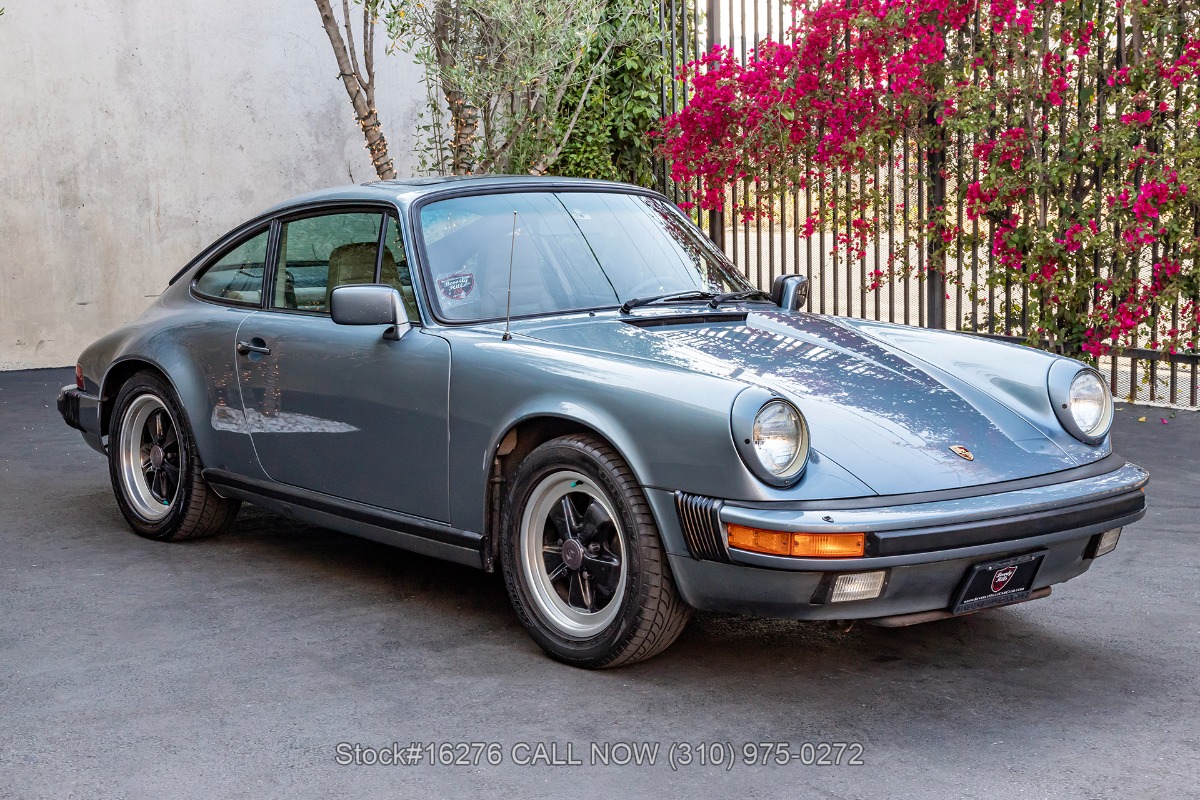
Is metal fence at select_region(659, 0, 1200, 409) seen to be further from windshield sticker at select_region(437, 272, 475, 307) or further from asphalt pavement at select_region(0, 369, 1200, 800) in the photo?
windshield sticker at select_region(437, 272, 475, 307)

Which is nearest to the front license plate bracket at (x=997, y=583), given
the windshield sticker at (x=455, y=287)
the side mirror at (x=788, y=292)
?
the side mirror at (x=788, y=292)

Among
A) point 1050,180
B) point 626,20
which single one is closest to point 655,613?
point 1050,180

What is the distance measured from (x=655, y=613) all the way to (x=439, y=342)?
1.22 metres

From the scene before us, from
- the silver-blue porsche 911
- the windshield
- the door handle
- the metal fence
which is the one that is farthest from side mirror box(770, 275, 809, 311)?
the metal fence

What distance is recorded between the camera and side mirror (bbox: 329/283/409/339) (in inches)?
168

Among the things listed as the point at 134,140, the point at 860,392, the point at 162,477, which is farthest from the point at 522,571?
the point at 134,140

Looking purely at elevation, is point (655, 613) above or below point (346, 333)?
below

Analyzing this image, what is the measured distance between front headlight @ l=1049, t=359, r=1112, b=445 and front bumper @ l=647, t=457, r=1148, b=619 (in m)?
0.40

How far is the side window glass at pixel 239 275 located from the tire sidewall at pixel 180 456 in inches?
17.6

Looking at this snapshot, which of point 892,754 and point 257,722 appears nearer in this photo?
point 892,754

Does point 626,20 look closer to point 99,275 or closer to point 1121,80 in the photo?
point 1121,80

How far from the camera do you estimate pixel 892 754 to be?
3.25 m

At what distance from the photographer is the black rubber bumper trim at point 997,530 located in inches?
130

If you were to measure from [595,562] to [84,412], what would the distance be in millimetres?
3144
